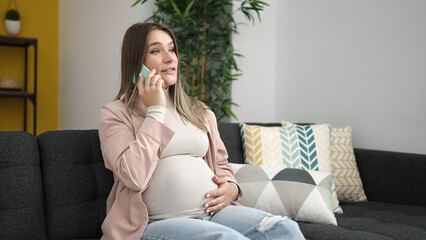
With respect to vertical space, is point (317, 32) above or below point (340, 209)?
above

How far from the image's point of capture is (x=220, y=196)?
65.2 inches

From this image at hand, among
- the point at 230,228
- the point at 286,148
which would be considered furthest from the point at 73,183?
the point at 286,148

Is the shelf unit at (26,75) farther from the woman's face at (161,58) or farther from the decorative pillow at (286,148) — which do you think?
the woman's face at (161,58)

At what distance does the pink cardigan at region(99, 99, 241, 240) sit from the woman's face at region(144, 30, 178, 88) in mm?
205

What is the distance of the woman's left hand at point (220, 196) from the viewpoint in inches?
63.3

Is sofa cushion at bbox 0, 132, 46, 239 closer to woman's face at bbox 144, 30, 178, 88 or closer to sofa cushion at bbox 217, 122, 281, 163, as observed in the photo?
woman's face at bbox 144, 30, 178, 88

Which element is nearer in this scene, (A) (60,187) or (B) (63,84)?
(A) (60,187)

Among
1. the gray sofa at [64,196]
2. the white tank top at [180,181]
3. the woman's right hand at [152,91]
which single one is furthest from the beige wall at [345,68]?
the woman's right hand at [152,91]

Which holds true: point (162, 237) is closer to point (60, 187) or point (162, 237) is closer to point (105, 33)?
point (60, 187)

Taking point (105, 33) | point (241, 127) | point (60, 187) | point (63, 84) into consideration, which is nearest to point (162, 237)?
point (60, 187)

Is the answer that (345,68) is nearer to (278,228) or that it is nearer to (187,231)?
(278,228)

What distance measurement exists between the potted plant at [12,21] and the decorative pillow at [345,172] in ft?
10.7

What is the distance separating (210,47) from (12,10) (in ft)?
7.22

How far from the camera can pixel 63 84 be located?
4730 millimetres
